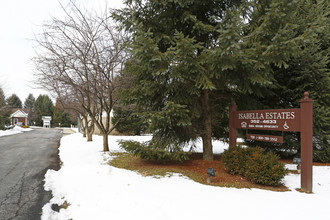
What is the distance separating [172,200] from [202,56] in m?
3.58

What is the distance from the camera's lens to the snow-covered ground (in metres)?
3.16

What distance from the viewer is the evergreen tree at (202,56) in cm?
428

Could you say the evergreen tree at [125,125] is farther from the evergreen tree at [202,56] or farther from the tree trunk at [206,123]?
the evergreen tree at [202,56]

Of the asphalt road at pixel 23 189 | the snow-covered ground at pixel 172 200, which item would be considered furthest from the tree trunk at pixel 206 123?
the asphalt road at pixel 23 189

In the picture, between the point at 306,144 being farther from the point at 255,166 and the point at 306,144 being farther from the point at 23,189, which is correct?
the point at 23,189

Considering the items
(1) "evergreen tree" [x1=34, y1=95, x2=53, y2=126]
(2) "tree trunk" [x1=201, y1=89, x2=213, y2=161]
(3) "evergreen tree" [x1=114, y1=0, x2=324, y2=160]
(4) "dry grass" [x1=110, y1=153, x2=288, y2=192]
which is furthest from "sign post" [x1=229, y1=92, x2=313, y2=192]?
(1) "evergreen tree" [x1=34, y1=95, x2=53, y2=126]

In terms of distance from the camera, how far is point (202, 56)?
5.00 metres

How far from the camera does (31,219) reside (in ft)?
10.7

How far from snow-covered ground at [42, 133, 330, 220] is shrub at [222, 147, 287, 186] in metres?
0.40

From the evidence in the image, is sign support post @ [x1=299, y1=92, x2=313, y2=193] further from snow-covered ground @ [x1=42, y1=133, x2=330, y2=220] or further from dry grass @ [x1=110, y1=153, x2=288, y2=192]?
dry grass @ [x1=110, y1=153, x2=288, y2=192]

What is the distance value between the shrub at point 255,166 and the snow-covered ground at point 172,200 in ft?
1.31

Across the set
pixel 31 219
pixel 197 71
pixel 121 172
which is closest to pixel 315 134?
pixel 197 71

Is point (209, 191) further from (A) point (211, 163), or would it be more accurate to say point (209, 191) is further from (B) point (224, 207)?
(A) point (211, 163)

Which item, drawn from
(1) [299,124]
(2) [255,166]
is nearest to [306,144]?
(1) [299,124]
